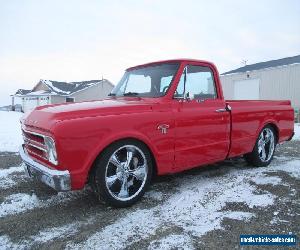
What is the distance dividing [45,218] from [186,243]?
1717mm

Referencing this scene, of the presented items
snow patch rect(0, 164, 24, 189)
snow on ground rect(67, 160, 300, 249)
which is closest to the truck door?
snow on ground rect(67, 160, 300, 249)

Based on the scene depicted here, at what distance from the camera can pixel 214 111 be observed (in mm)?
4906

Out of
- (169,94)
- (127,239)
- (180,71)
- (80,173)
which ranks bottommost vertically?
(127,239)

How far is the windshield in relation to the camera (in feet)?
15.2

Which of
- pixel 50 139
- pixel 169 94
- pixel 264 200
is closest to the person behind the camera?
pixel 50 139

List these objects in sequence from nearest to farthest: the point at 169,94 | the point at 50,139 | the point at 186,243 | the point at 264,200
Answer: the point at 186,243
the point at 50,139
the point at 264,200
the point at 169,94

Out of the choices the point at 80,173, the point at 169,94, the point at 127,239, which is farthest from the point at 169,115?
the point at 127,239

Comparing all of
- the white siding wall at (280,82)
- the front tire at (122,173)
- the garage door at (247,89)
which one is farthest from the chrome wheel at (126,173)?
the garage door at (247,89)

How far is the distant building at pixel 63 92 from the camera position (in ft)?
128

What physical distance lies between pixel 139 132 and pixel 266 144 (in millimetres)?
3560

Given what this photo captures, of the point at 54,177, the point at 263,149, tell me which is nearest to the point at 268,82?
the point at 263,149

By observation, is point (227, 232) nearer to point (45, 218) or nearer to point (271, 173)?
point (45, 218)

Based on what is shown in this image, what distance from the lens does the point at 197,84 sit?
16.1 feet

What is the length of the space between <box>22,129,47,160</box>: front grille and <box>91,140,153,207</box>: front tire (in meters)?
0.70
